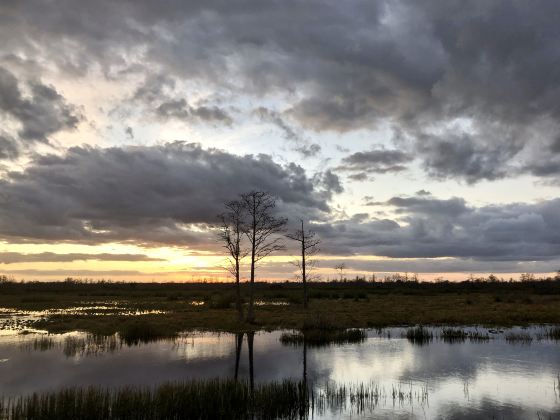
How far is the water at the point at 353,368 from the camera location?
16969 mm

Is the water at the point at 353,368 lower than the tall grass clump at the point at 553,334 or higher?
lower

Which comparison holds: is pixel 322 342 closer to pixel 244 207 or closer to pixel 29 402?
pixel 244 207

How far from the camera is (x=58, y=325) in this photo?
3831cm

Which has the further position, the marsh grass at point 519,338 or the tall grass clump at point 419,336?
the tall grass clump at point 419,336

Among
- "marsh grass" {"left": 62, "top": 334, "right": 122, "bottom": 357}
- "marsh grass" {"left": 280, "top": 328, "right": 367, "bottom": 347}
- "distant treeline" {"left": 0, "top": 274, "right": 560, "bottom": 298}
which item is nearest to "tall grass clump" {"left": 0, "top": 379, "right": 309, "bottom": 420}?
"marsh grass" {"left": 62, "top": 334, "right": 122, "bottom": 357}

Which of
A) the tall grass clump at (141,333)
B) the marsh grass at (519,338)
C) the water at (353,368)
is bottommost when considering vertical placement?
the water at (353,368)

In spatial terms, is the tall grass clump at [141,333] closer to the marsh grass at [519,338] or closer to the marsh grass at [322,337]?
the marsh grass at [322,337]

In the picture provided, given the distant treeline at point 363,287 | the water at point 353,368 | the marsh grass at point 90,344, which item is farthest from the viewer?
the distant treeline at point 363,287

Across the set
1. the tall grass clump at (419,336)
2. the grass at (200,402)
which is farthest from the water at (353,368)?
the tall grass clump at (419,336)

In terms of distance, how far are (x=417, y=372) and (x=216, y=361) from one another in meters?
10.4

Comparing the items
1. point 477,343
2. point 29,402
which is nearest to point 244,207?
point 477,343

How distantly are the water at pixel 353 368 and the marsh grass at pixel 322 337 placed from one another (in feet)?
3.22

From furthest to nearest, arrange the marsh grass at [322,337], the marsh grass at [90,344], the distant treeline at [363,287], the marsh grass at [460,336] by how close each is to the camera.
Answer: the distant treeline at [363,287] < the marsh grass at [460,336] < the marsh grass at [322,337] < the marsh grass at [90,344]

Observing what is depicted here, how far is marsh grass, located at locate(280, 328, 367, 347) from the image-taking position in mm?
31625
